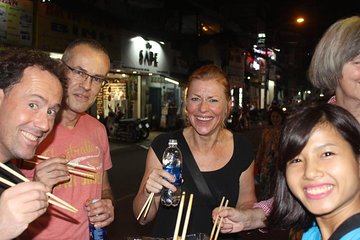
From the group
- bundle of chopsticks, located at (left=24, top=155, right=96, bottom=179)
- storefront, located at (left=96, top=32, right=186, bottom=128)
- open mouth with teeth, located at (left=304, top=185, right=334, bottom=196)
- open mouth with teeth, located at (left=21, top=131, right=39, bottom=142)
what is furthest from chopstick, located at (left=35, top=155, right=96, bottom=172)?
storefront, located at (left=96, top=32, right=186, bottom=128)

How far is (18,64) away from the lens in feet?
7.18

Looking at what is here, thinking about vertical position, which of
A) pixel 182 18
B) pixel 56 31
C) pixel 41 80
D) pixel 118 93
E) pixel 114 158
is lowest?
pixel 114 158

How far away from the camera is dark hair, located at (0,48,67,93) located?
2.14 meters

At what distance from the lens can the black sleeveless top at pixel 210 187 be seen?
9.82 feet

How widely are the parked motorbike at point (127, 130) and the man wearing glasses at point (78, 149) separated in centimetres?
1321

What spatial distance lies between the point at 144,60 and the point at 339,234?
704 inches

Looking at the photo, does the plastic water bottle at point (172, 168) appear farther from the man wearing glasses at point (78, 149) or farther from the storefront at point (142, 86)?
the storefront at point (142, 86)

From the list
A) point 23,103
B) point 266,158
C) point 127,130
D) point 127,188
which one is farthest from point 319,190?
point 127,130

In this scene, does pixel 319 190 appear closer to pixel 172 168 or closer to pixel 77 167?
pixel 172 168

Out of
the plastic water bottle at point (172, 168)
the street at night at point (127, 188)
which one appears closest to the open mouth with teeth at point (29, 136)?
the plastic water bottle at point (172, 168)

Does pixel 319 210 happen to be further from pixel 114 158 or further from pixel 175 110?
pixel 175 110

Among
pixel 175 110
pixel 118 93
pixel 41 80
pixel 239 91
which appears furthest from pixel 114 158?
pixel 239 91

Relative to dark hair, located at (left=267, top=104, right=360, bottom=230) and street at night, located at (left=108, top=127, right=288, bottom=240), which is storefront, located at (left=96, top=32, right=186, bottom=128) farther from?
dark hair, located at (left=267, top=104, right=360, bottom=230)

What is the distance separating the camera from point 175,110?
21.9 metres
